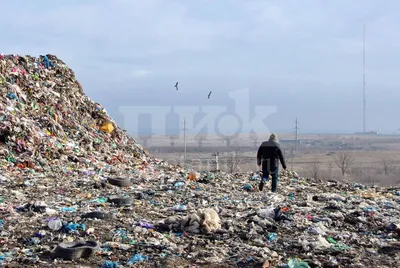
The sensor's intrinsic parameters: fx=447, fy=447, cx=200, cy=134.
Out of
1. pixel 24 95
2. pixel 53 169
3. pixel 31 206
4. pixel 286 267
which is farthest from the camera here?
pixel 24 95

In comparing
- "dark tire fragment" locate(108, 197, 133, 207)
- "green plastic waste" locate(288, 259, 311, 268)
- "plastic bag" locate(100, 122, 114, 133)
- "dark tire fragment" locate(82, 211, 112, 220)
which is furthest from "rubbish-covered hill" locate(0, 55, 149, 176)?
"green plastic waste" locate(288, 259, 311, 268)

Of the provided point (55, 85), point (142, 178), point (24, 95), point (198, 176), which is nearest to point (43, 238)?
point (142, 178)

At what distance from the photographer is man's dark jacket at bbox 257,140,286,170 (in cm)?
838

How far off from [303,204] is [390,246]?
6.80 ft

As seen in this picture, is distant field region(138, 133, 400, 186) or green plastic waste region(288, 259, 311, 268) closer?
green plastic waste region(288, 259, 311, 268)

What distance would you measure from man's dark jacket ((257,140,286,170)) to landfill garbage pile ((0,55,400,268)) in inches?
25.6

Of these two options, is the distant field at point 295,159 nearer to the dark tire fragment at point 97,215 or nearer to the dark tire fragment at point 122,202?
the dark tire fragment at point 122,202

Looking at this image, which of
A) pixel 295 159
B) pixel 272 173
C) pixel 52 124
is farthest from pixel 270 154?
pixel 295 159

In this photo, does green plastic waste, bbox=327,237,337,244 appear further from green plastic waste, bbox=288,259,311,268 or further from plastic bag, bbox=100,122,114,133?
plastic bag, bbox=100,122,114,133

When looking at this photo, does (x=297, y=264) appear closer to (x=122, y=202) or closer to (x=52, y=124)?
(x=122, y=202)

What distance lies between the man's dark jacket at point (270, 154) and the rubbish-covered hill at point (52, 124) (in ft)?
13.0

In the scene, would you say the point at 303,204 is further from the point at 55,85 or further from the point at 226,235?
the point at 55,85

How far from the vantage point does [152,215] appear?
591 centimetres

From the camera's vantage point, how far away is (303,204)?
681 centimetres
